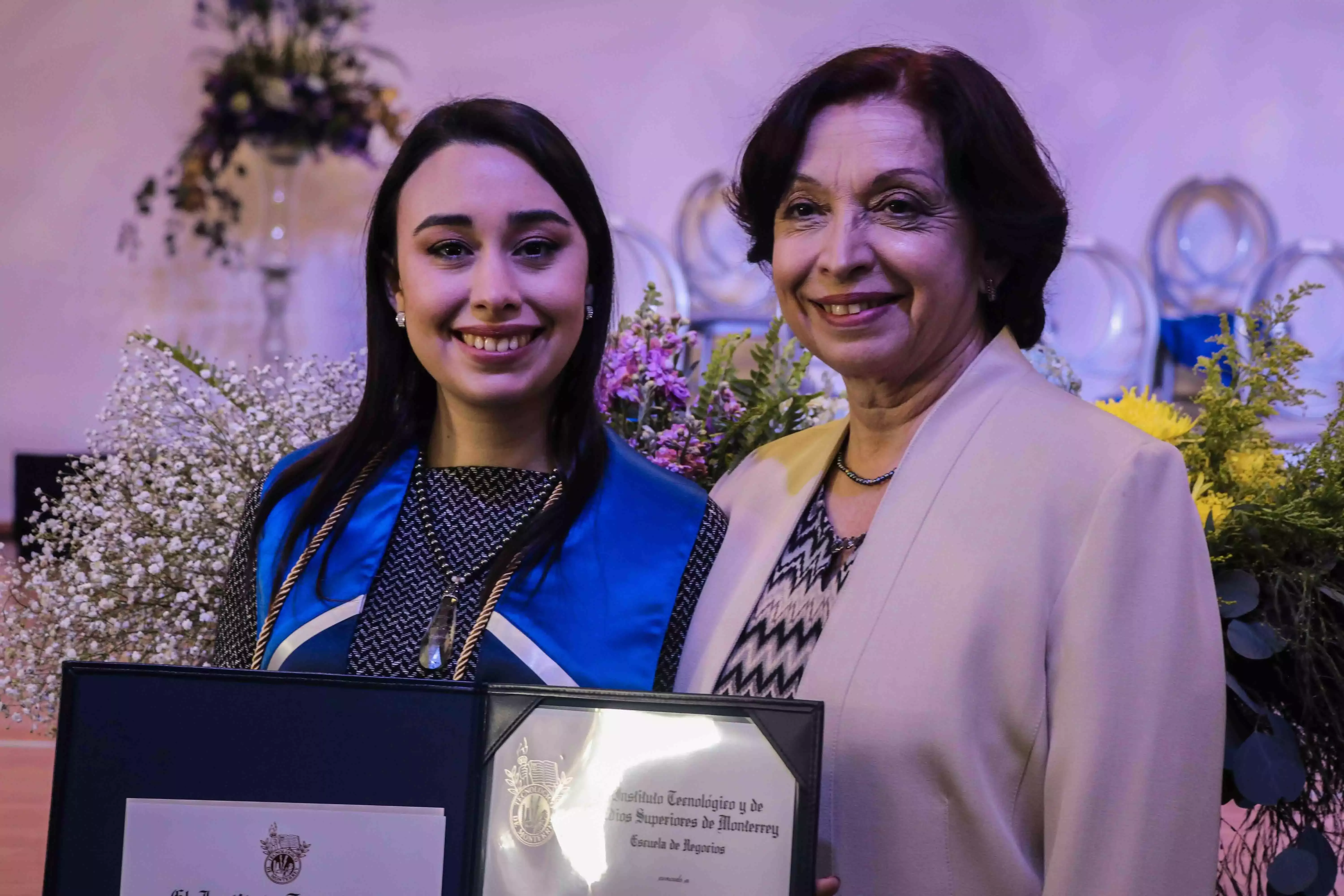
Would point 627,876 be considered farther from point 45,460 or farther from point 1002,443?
point 45,460

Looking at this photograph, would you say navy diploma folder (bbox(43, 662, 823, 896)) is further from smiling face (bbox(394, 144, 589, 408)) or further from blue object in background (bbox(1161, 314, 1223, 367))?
blue object in background (bbox(1161, 314, 1223, 367))

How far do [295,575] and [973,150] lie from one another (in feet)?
3.01

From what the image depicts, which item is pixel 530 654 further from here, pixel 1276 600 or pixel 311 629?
pixel 1276 600

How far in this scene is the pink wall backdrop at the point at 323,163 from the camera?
14.1 feet

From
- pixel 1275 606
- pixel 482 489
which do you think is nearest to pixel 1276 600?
pixel 1275 606

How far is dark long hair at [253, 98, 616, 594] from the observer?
1479mm

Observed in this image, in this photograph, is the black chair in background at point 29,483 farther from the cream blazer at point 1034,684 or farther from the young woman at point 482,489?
the cream blazer at point 1034,684

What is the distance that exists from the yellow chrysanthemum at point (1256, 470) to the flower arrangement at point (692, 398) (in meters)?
0.59

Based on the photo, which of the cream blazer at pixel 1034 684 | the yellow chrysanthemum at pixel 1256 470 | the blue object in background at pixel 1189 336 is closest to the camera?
the cream blazer at pixel 1034 684

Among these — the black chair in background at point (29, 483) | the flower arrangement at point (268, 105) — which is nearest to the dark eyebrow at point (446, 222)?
the black chair in background at point (29, 483)

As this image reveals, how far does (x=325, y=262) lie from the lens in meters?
4.37

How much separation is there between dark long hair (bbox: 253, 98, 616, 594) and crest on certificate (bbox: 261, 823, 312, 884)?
0.35 meters

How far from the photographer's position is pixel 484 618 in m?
1.40

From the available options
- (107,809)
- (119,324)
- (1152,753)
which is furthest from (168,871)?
(119,324)
